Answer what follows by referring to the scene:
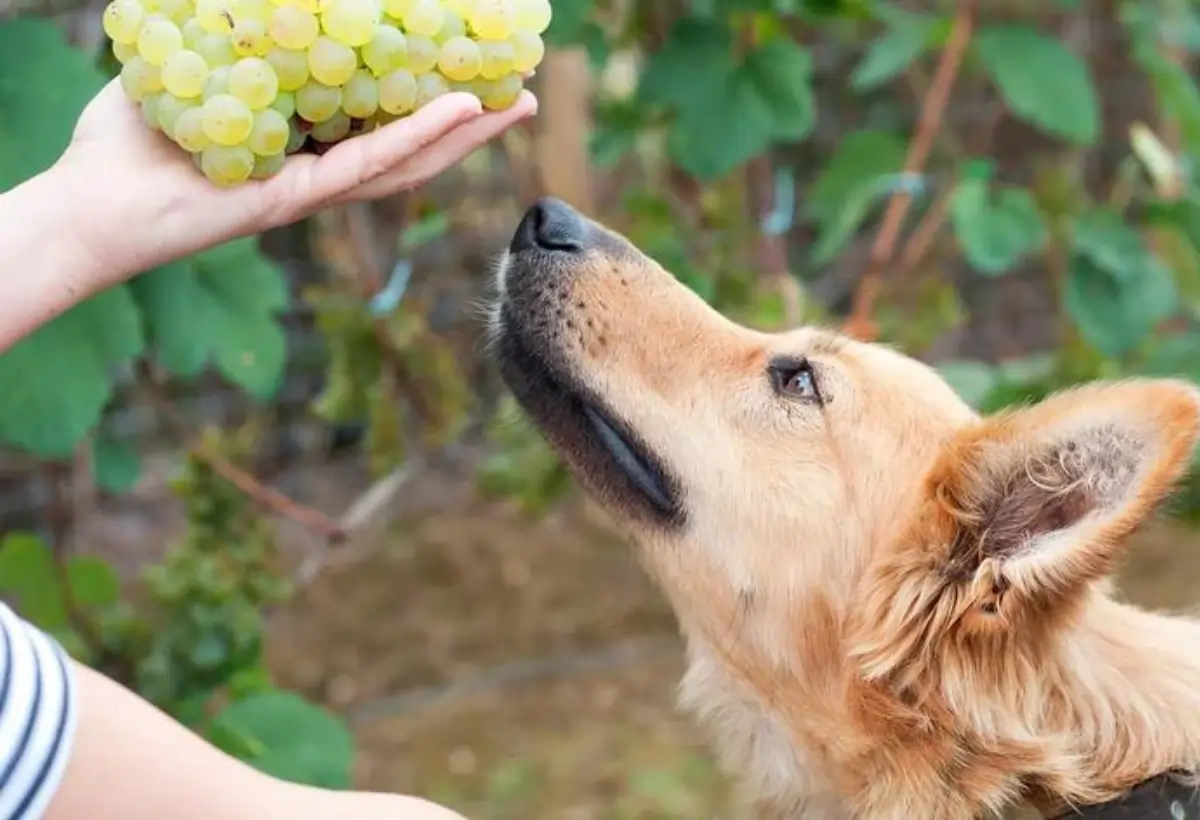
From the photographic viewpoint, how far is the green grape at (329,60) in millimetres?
1119

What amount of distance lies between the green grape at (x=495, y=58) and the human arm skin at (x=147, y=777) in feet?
2.08

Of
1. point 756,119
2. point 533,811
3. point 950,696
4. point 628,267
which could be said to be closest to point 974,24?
point 756,119

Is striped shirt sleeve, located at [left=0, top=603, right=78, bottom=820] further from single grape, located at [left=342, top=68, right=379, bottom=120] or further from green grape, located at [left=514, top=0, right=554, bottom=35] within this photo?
green grape, located at [left=514, top=0, right=554, bottom=35]

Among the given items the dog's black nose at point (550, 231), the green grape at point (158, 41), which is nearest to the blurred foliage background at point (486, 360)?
the dog's black nose at point (550, 231)

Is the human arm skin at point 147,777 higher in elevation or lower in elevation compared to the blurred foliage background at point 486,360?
higher

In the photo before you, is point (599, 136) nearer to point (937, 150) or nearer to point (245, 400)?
point (937, 150)

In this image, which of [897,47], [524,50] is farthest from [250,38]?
[897,47]

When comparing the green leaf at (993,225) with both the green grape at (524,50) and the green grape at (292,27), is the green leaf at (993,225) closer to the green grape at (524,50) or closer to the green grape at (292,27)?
the green grape at (524,50)

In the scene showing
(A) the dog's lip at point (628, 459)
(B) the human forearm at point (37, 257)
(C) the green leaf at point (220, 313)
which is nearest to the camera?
(B) the human forearm at point (37, 257)

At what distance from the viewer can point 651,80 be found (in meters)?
2.29

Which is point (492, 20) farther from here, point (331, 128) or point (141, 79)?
point (141, 79)

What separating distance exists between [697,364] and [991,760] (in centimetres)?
61

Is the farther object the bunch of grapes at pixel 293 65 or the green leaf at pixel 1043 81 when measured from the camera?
the green leaf at pixel 1043 81

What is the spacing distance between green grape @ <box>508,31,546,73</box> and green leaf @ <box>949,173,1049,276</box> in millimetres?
1350
